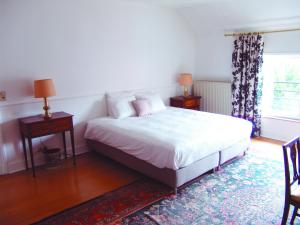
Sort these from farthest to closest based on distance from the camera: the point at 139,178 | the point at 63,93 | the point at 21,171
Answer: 1. the point at 63,93
2. the point at 21,171
3. the point at 139,178

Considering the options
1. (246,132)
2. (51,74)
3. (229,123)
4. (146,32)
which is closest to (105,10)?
(146,32)

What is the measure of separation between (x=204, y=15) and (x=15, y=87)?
3.45 m

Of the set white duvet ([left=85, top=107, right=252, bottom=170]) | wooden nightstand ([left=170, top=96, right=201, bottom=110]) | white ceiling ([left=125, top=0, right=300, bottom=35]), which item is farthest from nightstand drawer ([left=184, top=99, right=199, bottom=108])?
white ceiling ([left=125, top=0, right=300, bottom=35])

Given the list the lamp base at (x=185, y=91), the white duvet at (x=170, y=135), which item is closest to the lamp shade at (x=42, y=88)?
the white duvet at (x=170, y=135)

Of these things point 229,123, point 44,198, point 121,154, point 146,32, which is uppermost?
point 146,32

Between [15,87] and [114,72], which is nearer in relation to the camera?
[15,87]

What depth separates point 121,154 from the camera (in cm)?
347

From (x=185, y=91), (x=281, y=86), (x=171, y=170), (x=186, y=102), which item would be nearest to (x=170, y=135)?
(x=171, y=170)

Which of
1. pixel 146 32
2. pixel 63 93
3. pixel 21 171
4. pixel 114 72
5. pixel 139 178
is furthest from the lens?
pixel 146 32

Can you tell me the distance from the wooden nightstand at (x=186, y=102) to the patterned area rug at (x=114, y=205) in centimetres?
234

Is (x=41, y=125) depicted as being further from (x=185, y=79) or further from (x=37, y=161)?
(x=185, y=79)

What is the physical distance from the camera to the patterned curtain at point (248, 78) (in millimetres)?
4520

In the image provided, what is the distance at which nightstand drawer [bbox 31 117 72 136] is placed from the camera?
3277mm

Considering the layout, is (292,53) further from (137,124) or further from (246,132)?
(137,124)
